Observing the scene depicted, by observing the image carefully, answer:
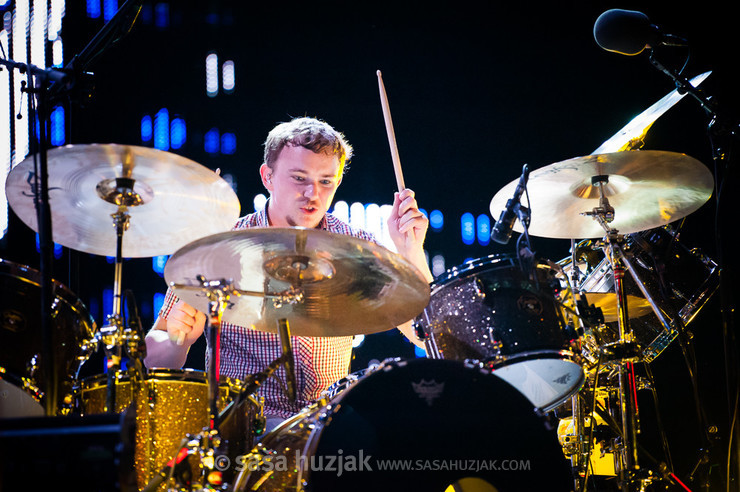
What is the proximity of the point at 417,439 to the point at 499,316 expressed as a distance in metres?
0.53

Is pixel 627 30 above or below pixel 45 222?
above

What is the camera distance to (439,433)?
174cm

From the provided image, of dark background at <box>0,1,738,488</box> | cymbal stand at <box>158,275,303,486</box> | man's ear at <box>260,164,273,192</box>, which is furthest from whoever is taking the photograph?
dark background at <box>0,1,738,488</box>

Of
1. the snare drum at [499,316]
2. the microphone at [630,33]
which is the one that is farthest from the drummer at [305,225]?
the microphone at [630,33]

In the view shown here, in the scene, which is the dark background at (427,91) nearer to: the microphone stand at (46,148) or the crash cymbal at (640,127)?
the crash cymbal at (640,127)

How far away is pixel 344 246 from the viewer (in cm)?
179

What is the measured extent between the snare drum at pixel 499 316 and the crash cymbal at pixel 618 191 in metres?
0.47

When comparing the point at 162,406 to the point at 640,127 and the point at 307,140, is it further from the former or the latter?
the point at 640,127

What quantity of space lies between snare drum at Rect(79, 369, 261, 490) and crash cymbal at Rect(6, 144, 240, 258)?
1.52ft

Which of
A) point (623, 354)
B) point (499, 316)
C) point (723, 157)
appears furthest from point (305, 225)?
point (723, 157)

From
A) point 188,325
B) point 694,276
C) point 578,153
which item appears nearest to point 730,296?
point 694,276

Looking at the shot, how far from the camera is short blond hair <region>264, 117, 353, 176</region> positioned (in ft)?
9.43

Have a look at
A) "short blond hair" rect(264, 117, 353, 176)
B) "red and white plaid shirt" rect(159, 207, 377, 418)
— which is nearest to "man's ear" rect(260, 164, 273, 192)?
"short blond hair" rect(264, 117, 353, 176)

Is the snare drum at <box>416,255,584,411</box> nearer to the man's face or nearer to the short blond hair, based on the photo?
the man's face
